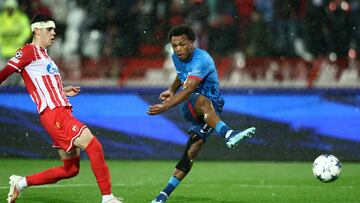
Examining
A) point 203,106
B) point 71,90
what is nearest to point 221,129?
point 203,106

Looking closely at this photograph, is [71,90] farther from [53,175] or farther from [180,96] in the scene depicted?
[180,96]

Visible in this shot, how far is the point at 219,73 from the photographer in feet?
48.6

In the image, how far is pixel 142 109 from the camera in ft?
47.0

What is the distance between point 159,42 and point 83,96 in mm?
1859

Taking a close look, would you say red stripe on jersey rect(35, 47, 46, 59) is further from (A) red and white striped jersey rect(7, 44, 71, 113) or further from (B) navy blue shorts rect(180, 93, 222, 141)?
(B) navy blue shorts rect(180, 93, 222, 141)

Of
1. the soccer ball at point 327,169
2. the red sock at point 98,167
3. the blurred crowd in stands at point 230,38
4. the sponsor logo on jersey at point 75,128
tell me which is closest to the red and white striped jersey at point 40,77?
the sponsor logo on jersey at point 75,128

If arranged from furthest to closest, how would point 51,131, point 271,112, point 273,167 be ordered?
point 271,112 < point 273,167 < point 51,131

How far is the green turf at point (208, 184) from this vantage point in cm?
916

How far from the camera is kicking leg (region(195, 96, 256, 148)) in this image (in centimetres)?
816

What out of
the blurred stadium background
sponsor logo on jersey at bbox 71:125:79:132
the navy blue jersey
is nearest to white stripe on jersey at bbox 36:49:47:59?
sponsor logo on jersey at bbox 71:125:79:132

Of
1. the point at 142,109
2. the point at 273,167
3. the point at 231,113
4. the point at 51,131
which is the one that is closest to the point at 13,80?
the point at 142,109

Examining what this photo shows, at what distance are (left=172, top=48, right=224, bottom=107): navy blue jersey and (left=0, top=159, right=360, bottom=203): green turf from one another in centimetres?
118

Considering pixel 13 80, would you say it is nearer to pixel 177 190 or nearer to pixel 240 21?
pixel 240 21

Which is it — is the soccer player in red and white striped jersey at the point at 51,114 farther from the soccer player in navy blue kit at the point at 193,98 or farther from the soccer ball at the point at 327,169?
the soccer ball at the point at 327,169
